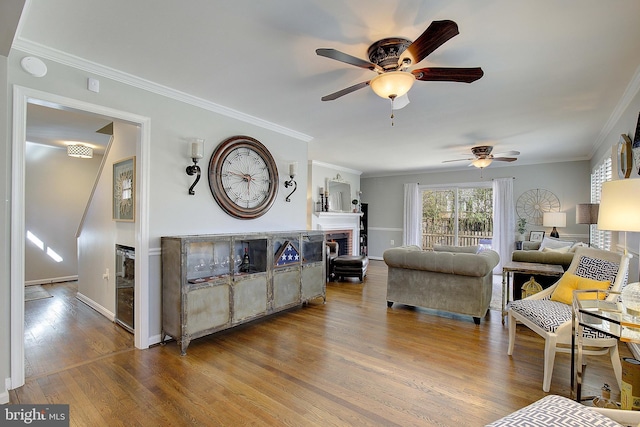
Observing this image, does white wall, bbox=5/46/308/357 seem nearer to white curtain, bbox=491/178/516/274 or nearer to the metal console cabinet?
the metal console cabinet

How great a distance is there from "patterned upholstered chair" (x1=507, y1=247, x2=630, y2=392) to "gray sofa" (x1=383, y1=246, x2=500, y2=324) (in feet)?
2.37

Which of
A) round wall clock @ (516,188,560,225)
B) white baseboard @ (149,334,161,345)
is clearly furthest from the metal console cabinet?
round wall clock @ (516,188,560,225)

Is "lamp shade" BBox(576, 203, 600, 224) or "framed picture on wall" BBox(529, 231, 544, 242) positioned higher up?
"lamp shade" BBox(576, 203, 600, 224)

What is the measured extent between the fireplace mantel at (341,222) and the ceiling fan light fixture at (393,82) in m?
4.96

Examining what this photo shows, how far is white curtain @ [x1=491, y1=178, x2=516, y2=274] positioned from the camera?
7.10 metres

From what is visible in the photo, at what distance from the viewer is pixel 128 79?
2.80 meters

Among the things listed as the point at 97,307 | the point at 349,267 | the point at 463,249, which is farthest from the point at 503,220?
the point at 97,307

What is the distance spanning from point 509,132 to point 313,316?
379 cm

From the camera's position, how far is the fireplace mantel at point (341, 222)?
7.18 m

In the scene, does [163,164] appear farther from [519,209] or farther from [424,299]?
[519,209]

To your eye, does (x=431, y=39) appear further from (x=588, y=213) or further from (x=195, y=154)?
(x=588, y=213)

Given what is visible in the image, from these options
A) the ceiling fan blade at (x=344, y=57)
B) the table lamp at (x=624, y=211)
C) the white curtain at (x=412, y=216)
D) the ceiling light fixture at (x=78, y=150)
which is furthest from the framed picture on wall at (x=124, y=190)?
the white curtain at (x=412, y=216)

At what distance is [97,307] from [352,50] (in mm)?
4313

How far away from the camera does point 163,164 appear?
311cm
